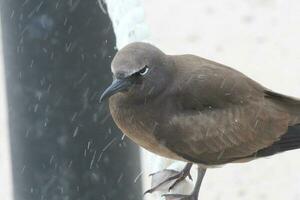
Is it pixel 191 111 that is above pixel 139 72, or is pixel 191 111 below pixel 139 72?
below

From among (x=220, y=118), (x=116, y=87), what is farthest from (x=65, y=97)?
(x=220, y=118)

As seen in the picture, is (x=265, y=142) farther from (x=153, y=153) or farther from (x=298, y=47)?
(x=298, y=47)

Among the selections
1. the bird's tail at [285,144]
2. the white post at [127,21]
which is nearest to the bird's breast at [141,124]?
the white post at [127,21]

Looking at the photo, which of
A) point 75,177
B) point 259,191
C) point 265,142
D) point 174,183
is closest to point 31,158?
point 75,177

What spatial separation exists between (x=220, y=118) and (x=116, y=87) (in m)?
0.54

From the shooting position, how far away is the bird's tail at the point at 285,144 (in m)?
3.50

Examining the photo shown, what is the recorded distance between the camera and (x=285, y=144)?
3518 millimetres

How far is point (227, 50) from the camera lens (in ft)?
21.7

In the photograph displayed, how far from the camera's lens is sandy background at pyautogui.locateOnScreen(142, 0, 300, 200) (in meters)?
5.83

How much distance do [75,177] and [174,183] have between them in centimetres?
47

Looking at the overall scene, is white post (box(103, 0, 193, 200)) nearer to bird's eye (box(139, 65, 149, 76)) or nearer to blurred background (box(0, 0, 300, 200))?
blurred background (box(0, 0, 300, 200))

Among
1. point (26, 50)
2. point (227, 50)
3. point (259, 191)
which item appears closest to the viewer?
point (26, 50)

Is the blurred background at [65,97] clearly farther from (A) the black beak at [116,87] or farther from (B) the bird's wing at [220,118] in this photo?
(B) the bird's wing at [220,118]

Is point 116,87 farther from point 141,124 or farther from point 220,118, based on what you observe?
point 220,118
